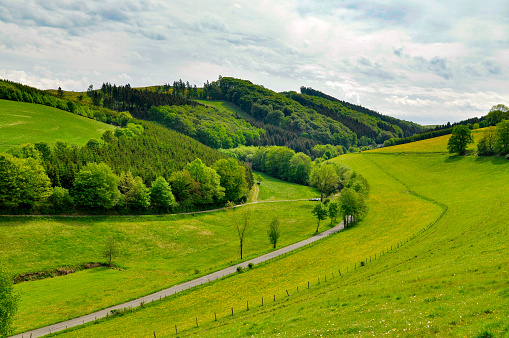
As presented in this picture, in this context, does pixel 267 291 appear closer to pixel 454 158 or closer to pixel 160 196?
pixel 160 196

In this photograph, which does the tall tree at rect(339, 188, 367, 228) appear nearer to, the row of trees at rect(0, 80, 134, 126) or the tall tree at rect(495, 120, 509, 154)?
the tall tree at rect(495, 120, 509, 154)

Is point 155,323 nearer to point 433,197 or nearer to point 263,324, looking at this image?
point 263,324

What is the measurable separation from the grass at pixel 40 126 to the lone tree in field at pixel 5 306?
239ft

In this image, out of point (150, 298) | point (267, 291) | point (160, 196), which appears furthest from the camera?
point (160, 196)

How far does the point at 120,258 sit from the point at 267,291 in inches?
1587

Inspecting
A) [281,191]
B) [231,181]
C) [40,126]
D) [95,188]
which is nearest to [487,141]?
[281,191]

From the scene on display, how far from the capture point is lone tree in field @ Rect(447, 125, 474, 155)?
13538 cm

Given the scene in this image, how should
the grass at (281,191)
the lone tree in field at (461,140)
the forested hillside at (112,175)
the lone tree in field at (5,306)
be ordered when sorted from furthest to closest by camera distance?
the lone tree in field at (461,140) < the grass at (281,191) < the forested hillside at (112,175) < the lone tree in field at (5,306)

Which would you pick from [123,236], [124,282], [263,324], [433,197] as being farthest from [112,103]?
[263,324]

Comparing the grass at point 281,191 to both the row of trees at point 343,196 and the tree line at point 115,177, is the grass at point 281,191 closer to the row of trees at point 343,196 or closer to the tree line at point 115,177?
the row of trees at point 343,196

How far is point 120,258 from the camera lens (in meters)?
64.8

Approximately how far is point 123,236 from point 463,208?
86.5 m

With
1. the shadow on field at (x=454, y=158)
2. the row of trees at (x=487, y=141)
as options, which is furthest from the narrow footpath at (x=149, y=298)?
the row of trees at (x=487, y=141)

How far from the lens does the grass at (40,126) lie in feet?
324
